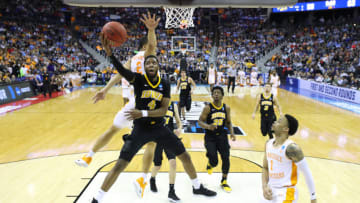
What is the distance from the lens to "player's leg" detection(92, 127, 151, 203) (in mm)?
2844

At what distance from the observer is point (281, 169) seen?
255cm

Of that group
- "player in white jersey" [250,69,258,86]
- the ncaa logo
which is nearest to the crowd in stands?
"player in white jersey" [250,69,258,86]

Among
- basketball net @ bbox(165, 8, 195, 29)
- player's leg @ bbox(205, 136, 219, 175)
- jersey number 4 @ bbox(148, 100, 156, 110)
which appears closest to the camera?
jersey number 4 @ bbox(148, 100, 156, 110)

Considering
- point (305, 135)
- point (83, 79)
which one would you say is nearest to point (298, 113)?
point (305, 135)

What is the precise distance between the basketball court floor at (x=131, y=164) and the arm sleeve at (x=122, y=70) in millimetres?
1845

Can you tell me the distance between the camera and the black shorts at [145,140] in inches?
116

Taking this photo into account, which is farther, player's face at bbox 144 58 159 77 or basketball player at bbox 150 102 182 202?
basketball player at bbox 150 102 182 202

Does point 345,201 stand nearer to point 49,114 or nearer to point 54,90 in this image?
point 49,114

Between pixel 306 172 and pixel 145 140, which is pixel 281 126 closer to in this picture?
pixel 306 172

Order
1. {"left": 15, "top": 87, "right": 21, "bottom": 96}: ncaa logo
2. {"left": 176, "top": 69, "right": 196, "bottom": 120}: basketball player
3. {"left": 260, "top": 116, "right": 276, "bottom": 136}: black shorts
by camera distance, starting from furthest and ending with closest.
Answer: {"left": 15, "top": 87, "right": 21, "bottom": 96}: ncaa logo, {"left": 176, "top": 69, "right": 196, "bottom": 120}: basketball player, {"left": 260, "top": 116, "right": 276, "bottom": 136}: black shorts

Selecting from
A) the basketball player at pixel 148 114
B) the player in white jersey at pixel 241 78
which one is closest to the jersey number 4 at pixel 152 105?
the basketball player at pixel 148 114

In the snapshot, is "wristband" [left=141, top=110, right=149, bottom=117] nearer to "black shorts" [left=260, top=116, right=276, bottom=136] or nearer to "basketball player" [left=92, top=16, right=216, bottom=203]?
"basketball player" [left=92, top=16, right=216, bottom=203]

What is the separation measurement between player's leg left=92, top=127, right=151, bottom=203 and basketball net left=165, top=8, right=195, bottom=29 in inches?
409

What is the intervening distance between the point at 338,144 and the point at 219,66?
15.5 meters
